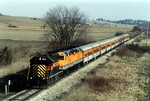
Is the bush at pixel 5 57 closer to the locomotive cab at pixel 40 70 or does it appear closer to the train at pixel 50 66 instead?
the train at pixel 50 66

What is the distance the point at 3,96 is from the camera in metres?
22.1

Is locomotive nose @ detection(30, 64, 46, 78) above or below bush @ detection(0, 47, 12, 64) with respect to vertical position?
above

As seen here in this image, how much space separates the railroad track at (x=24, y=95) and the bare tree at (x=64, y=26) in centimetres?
3404

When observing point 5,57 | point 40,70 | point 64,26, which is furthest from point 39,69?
point 64,26

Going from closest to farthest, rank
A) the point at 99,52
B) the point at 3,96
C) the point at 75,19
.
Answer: the point at 3,96, the point at 99,52, the point at 75,19

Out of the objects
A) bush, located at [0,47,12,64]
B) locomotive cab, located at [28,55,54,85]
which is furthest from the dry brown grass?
bush, located at [0,47,12,64]

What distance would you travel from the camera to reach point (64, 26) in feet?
197

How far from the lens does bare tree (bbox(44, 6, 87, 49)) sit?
5925 centimetres

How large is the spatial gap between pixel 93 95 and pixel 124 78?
9107 mm

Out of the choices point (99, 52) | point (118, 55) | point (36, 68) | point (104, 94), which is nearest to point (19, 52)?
point (99, 52)

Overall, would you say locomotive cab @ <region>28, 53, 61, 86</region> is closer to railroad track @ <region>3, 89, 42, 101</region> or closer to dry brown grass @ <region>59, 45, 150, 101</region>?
railroad track @ <region>3, 89, 42, 101</region>

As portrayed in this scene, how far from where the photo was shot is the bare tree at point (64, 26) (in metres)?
59.2

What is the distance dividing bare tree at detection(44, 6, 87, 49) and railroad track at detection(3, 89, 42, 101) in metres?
34.0

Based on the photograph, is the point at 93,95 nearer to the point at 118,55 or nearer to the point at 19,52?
the point at 19,52
